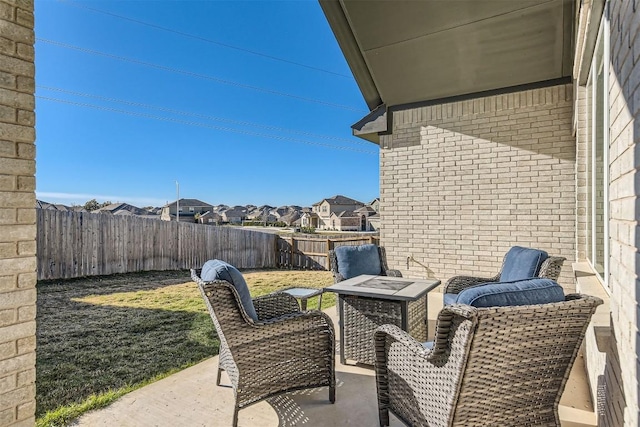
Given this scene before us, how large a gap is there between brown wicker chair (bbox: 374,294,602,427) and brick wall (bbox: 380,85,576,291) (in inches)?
150

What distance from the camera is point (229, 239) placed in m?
11.3

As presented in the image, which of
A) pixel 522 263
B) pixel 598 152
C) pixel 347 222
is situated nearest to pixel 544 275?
pixel 522 263

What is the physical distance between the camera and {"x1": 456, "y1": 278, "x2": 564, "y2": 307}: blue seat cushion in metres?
1.66

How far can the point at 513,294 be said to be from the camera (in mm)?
1683

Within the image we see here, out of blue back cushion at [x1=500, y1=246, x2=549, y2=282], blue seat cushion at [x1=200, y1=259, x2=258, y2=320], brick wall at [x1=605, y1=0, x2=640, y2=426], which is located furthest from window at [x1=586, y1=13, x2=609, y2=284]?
blue seat cushion at [x1=200, y1=259, x2=258, y2=320]

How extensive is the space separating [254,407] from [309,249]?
8.58 metres

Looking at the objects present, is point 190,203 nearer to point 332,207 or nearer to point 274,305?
point 332,207

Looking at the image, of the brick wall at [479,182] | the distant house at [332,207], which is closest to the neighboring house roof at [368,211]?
the distant house at [332,207]

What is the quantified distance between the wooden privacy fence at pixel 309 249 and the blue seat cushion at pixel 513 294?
28.7ft

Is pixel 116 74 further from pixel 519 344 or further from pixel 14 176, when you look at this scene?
pixel 519 344

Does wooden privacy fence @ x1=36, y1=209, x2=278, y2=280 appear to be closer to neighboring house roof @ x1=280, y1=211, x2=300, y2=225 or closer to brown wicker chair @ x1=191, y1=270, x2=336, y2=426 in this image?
brown wicker chair @ x1=191, y1=270, x2=336, y2=426

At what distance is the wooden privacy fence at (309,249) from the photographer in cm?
1075

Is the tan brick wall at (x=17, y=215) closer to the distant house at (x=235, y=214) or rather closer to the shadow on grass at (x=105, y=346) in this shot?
the shadow on grass at (x=105, y=346)

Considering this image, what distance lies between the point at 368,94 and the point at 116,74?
1328 cm
